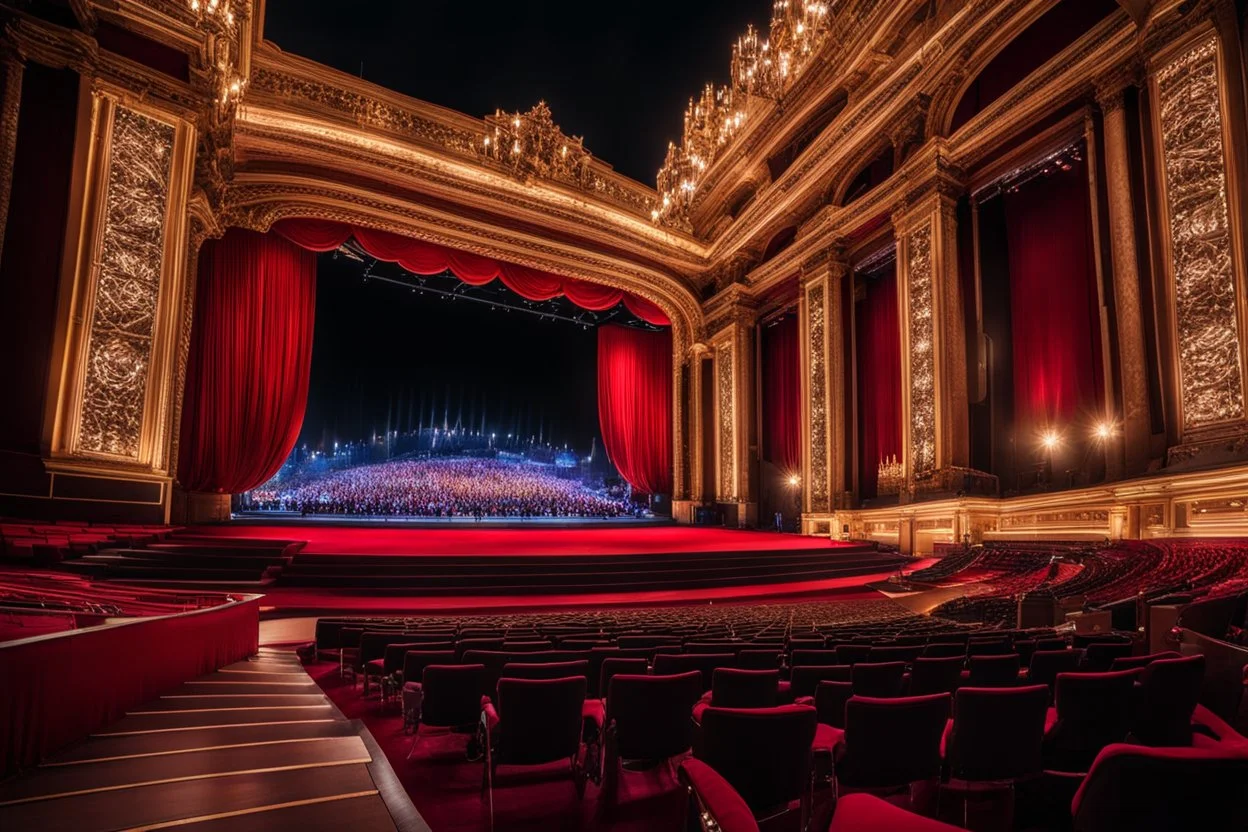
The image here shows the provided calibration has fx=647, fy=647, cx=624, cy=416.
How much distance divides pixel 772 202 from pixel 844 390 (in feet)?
16.3

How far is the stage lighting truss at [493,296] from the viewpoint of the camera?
1881 centimetres

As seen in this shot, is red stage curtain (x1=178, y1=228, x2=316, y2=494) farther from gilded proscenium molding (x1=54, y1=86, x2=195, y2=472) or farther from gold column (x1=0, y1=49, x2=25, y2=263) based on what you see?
gold column (x1=0, y1=49, x2=25, y2=263)

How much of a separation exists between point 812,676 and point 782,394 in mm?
15391

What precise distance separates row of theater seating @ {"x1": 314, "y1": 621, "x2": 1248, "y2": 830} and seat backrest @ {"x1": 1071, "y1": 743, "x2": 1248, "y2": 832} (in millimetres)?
12

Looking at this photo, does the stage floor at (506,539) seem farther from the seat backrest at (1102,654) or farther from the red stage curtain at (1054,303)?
the seat backrest at (1102,654)

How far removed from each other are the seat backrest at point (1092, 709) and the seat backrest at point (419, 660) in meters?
2.63

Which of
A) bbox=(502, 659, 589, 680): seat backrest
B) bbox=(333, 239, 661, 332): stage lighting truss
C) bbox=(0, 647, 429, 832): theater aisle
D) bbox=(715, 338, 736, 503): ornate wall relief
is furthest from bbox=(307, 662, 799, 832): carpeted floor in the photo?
bbox=(333, 239, 661, 332): stage lighting truss

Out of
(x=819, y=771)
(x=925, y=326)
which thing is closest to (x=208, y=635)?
(x=819, y=771)

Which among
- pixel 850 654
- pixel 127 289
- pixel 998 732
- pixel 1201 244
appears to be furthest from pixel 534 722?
pixel 127 289

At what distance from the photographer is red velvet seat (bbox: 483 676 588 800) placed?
7.81 feet

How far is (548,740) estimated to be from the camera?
7.96 ft

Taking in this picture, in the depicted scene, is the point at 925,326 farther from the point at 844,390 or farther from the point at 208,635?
the point at 208,635

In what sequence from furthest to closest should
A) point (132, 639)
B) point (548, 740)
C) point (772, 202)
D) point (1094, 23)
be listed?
point (772, 202) → point (1094, 23) → point (132, 639) → point (548, 740)

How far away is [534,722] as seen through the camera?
2.41 m
